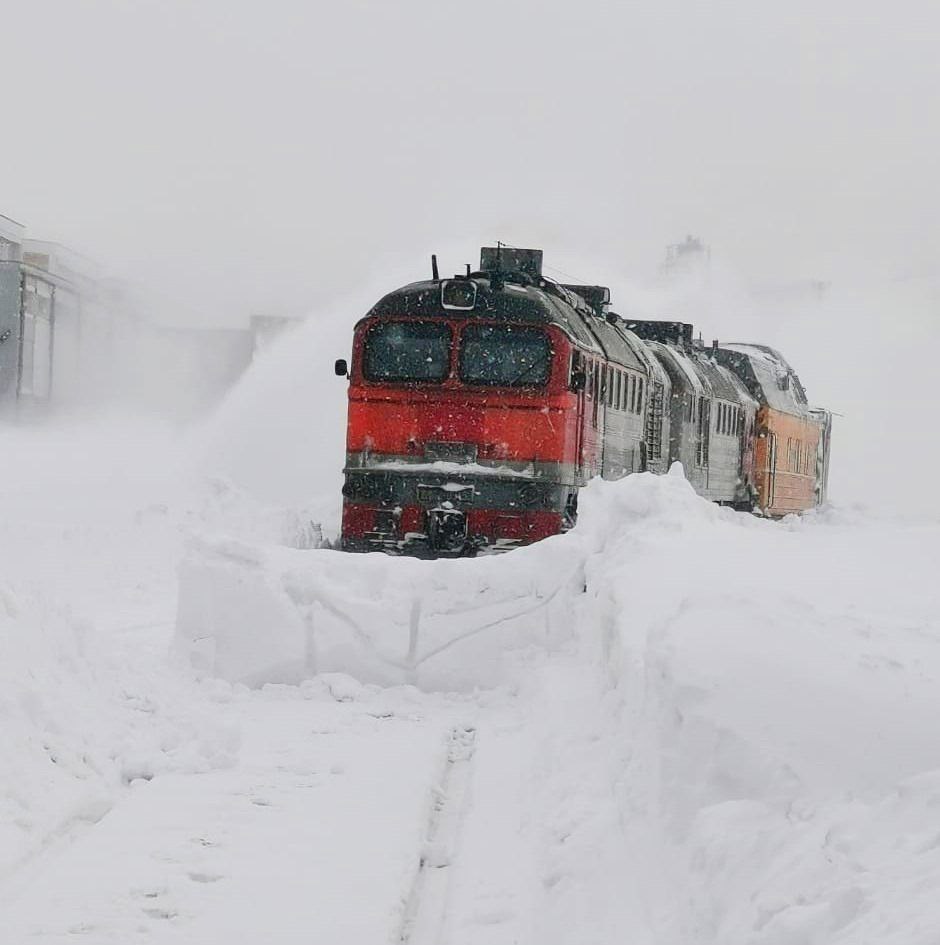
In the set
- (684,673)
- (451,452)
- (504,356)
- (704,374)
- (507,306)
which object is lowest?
(684,673)

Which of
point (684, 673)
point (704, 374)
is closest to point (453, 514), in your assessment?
point (704, 374)

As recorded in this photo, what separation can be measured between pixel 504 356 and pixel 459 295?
2.57 feet

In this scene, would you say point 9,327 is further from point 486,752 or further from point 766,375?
point 486,752

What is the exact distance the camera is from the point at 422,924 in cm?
449

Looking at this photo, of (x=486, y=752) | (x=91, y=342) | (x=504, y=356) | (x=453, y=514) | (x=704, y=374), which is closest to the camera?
(x=486, y=752)

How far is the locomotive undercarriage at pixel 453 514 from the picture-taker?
13.3 meters

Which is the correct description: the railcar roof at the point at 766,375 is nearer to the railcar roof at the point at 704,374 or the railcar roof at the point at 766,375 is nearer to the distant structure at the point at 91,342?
the railcar roof at the point at 704,374

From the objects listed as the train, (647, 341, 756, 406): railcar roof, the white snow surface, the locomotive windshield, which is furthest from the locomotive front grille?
(647, 341, 756, 406): railcar roof

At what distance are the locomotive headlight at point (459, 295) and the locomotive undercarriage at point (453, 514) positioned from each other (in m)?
1.79

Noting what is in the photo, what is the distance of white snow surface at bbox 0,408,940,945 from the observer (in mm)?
4062

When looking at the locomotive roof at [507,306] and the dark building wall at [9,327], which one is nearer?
the locomotive roof at [507,306]

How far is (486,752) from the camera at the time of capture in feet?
23.4

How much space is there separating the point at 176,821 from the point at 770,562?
7477 mm

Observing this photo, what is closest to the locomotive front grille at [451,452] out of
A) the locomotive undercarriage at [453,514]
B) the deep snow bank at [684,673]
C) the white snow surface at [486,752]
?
the locomotive undercarriage at [453,514]
